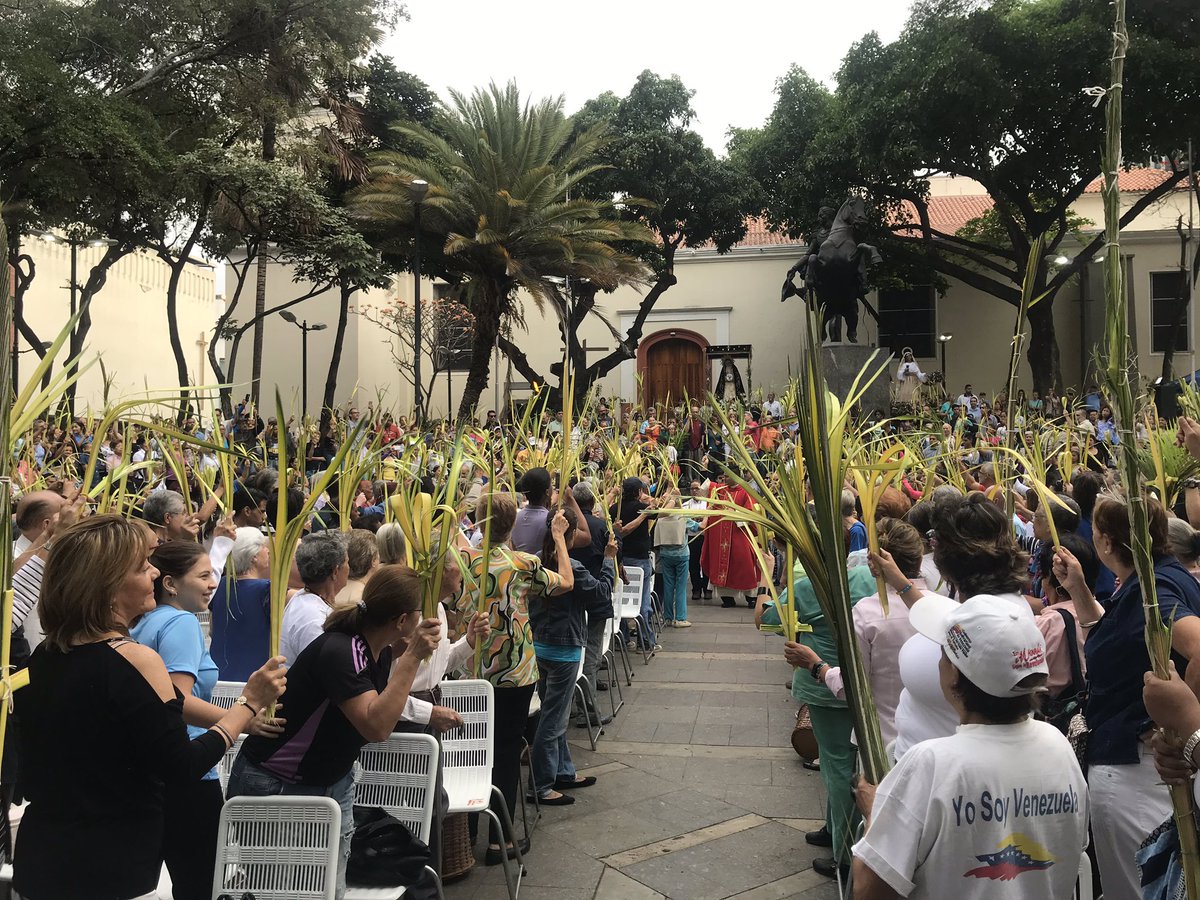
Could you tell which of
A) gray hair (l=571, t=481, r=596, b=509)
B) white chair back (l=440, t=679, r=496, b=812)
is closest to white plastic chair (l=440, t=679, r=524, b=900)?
white chair back (l=440, t=679, r=496, b=812)

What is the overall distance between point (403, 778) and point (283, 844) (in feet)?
2.12

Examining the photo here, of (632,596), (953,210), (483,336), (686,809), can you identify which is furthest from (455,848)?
(953,210)

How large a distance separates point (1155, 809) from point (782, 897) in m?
1.78

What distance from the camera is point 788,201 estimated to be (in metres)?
29.3

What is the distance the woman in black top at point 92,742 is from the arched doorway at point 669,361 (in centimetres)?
3256

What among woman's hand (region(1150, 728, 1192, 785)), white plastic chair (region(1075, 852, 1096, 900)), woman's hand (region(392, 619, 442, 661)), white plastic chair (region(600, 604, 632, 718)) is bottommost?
white plastic chair (region(600, 604, 632, 718))

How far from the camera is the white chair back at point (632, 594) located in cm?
838

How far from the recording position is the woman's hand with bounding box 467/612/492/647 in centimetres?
414

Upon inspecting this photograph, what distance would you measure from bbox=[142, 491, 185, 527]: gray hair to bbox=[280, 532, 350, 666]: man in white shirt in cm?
160

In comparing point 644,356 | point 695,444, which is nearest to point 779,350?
point 644,356

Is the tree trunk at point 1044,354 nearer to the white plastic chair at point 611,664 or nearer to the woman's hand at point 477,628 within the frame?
the white plastic chair at point 611,664

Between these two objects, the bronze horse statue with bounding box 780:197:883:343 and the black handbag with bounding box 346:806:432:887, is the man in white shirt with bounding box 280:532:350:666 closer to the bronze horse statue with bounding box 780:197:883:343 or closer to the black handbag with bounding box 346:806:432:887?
the black handbag with bounding box 346:806:432:887

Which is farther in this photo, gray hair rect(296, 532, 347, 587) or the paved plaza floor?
the paved plaza floor

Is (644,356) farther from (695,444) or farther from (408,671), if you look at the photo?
(408,671)
